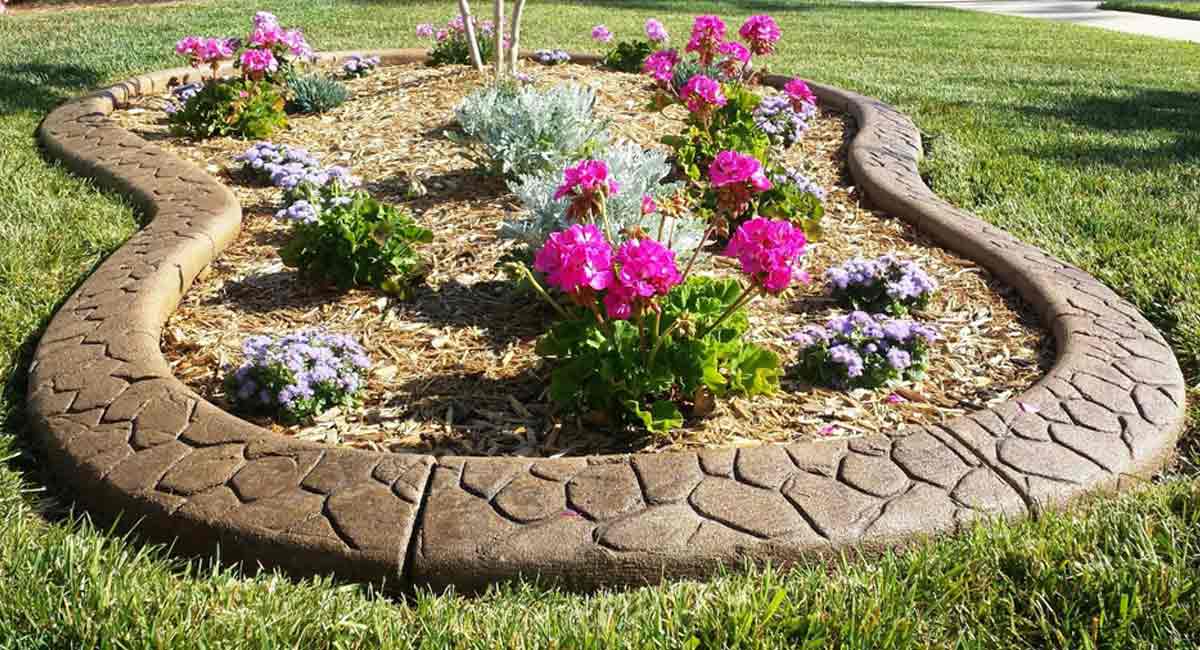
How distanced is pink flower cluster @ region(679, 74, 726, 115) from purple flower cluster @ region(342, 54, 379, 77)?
3621mm

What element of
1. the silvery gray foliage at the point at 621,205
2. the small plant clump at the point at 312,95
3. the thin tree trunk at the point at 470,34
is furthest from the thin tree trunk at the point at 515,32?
the silvery gray foliage at the point at 621,205

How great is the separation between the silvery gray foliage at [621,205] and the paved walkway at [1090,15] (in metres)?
12.7

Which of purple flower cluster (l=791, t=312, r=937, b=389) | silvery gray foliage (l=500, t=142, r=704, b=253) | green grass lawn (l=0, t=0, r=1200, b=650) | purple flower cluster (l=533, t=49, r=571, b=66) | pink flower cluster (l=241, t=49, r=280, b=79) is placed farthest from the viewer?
purple flower cluster (l=533, t=49, r=571, b=66)

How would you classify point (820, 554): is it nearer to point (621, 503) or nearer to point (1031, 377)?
point (621, 503)

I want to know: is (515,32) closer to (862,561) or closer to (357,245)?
(357,245)

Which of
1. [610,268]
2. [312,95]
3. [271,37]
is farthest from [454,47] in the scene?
[610,268]

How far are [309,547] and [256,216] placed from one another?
9.38 ft

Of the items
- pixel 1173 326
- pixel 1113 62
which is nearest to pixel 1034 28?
pixel 1113 62

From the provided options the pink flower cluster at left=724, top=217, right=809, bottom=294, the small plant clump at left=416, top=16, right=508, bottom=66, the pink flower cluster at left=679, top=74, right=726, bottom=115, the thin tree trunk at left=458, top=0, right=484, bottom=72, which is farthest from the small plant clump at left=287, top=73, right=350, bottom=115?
the pink flower cluster at left=724, top=217, right=809, bottom=294

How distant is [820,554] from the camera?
244cm

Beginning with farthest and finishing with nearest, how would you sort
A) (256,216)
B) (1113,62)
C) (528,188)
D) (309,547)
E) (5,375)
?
(1113,62), (256,216), (528,188), (5,375), (309,547)

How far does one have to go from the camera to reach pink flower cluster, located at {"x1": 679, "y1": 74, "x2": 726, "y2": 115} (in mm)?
4738

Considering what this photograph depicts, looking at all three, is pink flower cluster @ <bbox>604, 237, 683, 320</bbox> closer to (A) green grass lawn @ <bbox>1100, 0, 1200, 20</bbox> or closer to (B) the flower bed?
(B) the flower bed

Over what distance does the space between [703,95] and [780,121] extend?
1.43 meters
